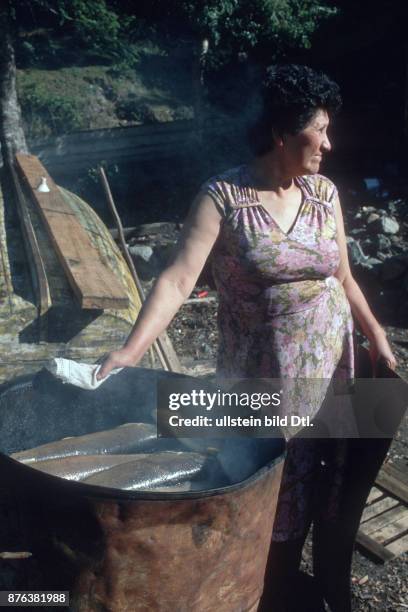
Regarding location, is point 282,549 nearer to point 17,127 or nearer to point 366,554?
point 366,554

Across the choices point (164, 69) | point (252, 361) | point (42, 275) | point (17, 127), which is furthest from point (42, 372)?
point (164, 69)

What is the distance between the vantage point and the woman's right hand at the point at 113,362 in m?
2.50

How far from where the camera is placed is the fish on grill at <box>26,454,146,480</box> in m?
2.39

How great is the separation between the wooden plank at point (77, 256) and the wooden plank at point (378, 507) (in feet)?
5.87

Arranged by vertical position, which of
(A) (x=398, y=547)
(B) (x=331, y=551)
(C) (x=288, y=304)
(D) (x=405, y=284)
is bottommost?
(A) (x=398, y=547)

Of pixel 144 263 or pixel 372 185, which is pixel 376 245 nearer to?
pixel 144 263

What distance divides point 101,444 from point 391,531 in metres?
2.00

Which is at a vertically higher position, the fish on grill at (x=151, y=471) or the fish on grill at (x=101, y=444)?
the fish on grill at (x=101, y=444)

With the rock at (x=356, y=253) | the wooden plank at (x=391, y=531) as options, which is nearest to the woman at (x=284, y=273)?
the wooden plank at (x=391, y=531)

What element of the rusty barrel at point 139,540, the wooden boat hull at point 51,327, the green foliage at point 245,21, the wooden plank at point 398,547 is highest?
the green foliage at point 245,21

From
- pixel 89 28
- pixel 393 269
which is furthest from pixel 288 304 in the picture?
pixel 89 28

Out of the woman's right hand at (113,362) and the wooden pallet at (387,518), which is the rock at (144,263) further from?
the woman's right hand at (113,362)

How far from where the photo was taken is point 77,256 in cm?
491

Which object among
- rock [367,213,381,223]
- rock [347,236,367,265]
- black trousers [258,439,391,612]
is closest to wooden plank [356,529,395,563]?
black trousers [258,439,391,612]
